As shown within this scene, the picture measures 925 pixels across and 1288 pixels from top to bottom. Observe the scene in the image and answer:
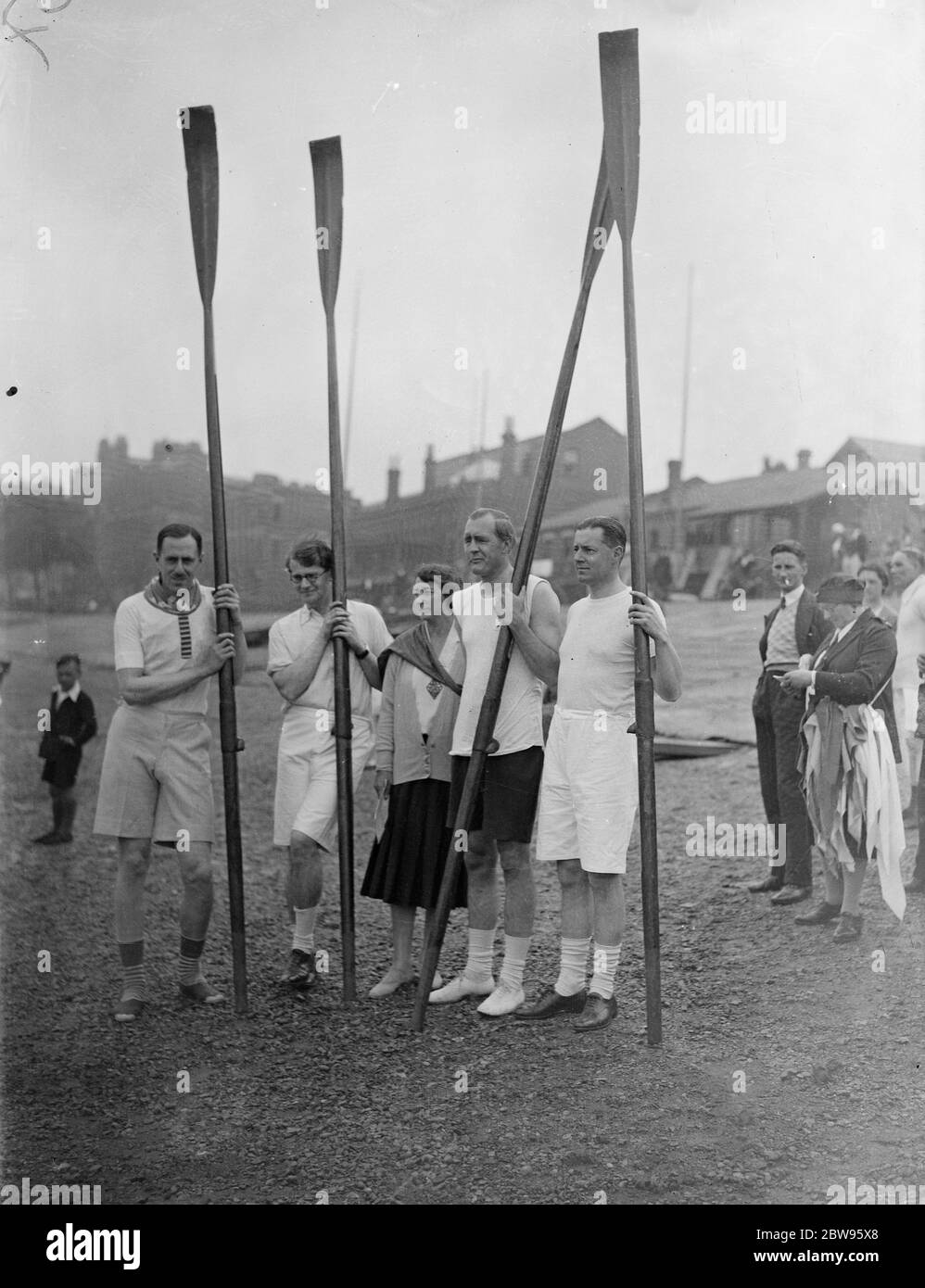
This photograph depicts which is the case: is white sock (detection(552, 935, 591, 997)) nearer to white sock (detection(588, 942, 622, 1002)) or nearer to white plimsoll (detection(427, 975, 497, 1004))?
white sock (detection(588, 942, 622, 1002))

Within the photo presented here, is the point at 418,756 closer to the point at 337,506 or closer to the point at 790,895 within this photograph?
the point at 337,506

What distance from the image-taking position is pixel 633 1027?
3279 millimetres

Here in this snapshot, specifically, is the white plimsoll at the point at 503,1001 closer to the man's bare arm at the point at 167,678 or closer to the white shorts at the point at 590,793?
the white shorts at the point at 590,793

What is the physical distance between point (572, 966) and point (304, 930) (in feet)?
2.68

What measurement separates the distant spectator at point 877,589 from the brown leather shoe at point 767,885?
2.58ft

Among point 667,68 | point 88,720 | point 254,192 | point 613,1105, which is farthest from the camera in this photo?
point 88,720

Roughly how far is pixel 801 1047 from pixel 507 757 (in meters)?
1.09

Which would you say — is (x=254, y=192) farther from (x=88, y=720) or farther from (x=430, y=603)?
(x=88, y=720)

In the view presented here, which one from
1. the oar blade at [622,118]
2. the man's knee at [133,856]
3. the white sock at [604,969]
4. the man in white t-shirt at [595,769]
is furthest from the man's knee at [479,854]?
the oar blade at [622,118]

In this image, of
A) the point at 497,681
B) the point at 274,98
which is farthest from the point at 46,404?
the point at 497,681

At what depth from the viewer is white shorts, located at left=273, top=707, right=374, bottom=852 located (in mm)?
3650

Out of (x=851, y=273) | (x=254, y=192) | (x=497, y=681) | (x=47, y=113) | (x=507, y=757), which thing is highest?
(x=47, y=113)

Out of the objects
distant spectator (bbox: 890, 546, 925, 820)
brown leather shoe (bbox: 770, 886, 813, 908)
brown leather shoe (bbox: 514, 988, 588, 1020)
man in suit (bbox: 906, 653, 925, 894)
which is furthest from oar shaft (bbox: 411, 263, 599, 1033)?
man in suit (bbox: 906, 653, 925, 894)

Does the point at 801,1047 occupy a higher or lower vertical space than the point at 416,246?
lower
